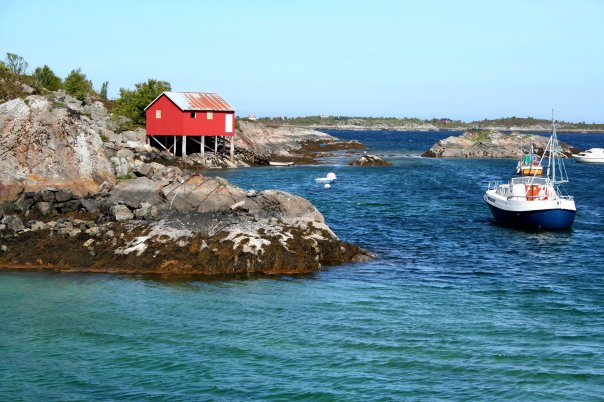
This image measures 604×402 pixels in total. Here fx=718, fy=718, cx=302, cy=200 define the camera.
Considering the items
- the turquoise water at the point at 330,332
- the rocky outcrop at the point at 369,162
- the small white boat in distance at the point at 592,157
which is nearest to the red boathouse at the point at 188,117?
the rocky outcrop at the point at 369,162

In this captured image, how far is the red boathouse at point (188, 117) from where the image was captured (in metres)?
73.1

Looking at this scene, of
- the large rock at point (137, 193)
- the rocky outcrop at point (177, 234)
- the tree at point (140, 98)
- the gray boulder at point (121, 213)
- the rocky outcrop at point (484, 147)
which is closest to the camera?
the rocky outcrop at point (177, 234)

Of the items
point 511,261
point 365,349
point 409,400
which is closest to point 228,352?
point 365,349

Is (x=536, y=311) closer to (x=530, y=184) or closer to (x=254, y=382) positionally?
(x=254, y=382)

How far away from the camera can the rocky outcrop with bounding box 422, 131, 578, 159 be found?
4316 inches

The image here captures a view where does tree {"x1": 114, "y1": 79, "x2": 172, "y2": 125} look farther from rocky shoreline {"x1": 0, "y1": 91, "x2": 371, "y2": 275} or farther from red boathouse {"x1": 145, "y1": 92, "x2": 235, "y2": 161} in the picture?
rocky shoreline {"x1": 0, "y1": 91, "x2": 371, "y2": 275}

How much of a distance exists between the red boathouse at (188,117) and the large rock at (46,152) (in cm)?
3786

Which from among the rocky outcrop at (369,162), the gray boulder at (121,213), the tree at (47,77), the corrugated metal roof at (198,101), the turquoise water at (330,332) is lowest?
the turquoise water at (330,332)

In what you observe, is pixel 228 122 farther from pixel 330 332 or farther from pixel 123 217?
pixel 330 332

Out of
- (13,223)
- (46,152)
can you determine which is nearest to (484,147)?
(46,152)

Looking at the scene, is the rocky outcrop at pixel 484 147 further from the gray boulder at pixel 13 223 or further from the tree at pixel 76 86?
the gray boulder at pixel 13 223

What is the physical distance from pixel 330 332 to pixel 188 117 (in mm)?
55058

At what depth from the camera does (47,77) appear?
298 ft

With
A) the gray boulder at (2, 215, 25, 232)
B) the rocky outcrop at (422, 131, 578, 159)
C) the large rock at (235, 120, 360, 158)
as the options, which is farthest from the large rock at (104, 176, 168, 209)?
the rocky outcrop at (422, 131, 578, 159)
